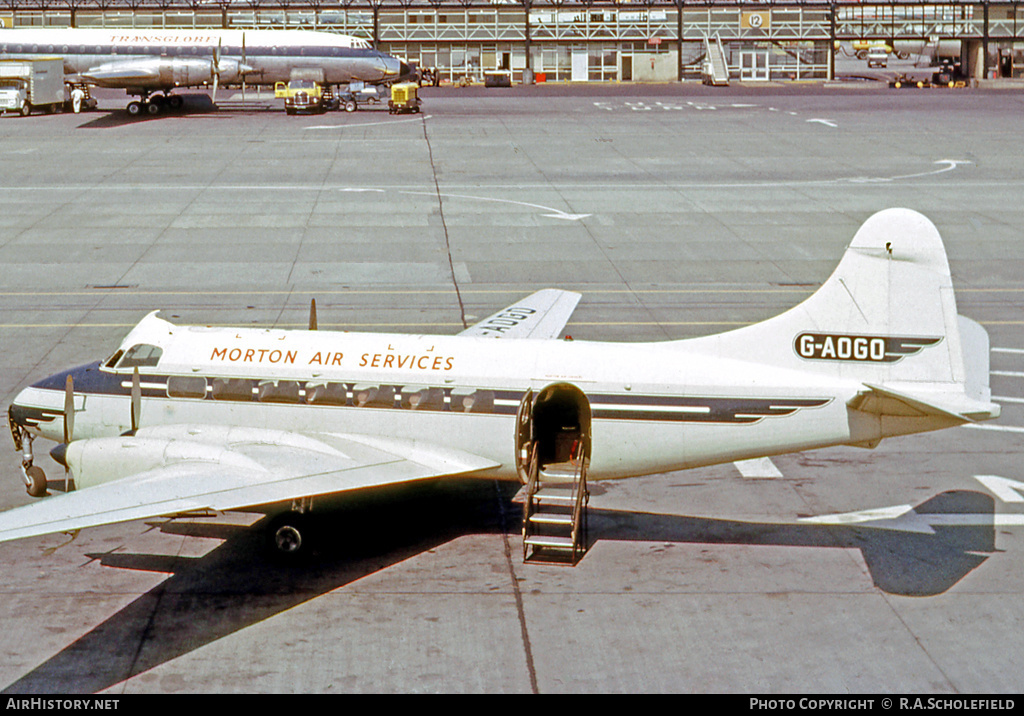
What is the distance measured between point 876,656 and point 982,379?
567 centimetres

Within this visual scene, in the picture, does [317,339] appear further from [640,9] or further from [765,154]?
[640,9]

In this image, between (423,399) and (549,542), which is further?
(423,399)

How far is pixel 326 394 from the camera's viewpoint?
20.9 metres

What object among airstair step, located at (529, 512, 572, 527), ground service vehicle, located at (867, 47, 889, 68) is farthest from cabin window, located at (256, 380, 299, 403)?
ground service vehicle, located at (867, 47, 889, 68)

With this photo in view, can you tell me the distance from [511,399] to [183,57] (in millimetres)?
84951

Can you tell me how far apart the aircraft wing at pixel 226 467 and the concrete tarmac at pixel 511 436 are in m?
Result: 1.67

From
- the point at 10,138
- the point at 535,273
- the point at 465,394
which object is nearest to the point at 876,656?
the point at 465,394

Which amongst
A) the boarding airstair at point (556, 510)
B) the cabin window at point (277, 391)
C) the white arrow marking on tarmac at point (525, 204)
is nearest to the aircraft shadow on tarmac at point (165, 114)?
the white arrow marking on tarmac at point (525, 204)

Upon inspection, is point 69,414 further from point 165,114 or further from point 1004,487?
point 165,114

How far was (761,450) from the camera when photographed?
1981 cm

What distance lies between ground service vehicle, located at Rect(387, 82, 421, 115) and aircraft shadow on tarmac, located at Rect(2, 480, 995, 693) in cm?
7738

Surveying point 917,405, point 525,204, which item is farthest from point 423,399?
point 525,204

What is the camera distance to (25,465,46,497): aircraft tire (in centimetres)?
2172

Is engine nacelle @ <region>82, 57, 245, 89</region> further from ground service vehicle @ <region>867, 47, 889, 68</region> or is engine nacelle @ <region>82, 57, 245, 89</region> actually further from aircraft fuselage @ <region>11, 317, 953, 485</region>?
ground service vehicle @ <region>867, 47, 889, 68</region>
